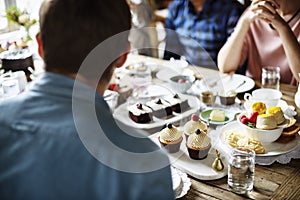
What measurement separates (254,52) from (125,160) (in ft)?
5.41

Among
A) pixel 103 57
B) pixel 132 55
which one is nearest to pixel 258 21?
pixel 132 55

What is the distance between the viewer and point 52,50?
0.88 m

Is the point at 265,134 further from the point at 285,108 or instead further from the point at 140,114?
the point at 140,114

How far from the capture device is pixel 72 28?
860 mm

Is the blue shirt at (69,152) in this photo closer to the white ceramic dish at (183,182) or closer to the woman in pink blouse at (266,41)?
the white ceramic dish at (183,182)

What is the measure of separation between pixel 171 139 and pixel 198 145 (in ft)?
0.31

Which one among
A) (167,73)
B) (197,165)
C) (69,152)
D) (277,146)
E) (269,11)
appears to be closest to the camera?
(69,152)

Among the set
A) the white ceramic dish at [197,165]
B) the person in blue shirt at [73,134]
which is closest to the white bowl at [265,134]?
the white ceramic dish at [197,165]

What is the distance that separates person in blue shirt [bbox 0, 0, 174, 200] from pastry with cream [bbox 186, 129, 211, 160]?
1.57ft

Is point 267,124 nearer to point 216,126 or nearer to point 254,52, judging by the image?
point 216,126

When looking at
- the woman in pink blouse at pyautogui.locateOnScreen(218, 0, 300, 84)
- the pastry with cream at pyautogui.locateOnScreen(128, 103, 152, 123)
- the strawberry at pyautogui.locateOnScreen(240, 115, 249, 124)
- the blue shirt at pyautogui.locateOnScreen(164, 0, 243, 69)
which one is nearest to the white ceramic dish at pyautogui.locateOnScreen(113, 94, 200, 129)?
the pastry with cream at pyautogui.locateOnScreen(128, 103, 152, 123)

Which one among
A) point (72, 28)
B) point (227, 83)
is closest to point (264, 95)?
point (227, 83)

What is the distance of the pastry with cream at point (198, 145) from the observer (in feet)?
4.45

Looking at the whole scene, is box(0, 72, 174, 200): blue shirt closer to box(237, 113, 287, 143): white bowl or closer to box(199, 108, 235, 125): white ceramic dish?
box(237, 113, 287, 143): white bowl
